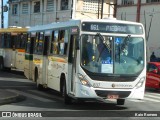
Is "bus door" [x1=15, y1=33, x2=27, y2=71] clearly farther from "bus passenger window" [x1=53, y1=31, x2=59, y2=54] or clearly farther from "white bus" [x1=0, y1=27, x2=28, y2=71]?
"bus passenger window" [x1=53, y1=31, x2=59, y2=54]

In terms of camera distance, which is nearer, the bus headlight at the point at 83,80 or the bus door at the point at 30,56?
the bus headlight at the point at 83,80

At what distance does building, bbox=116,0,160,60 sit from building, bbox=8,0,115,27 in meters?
13.2

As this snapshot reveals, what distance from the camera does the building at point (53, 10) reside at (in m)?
70.1

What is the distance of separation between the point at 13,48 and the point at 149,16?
60.7 ft

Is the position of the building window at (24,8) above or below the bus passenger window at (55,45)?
below

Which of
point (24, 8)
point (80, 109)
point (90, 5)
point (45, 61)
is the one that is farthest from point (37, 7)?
point (80, 109)

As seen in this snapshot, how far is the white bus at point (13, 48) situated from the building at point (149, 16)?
1607 centimetres

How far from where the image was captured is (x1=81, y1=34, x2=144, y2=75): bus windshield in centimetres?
1477

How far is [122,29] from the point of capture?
15.2 meters

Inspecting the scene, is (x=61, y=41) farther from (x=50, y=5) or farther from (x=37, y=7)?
(x=37, y=7)

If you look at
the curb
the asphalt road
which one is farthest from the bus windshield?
the curb

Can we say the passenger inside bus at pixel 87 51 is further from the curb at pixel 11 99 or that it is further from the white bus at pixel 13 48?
the white bus at pixel 13 48

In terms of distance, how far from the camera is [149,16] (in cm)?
4581

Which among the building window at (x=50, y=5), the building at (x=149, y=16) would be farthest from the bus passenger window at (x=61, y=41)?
the building window at (x=50, y=5)
